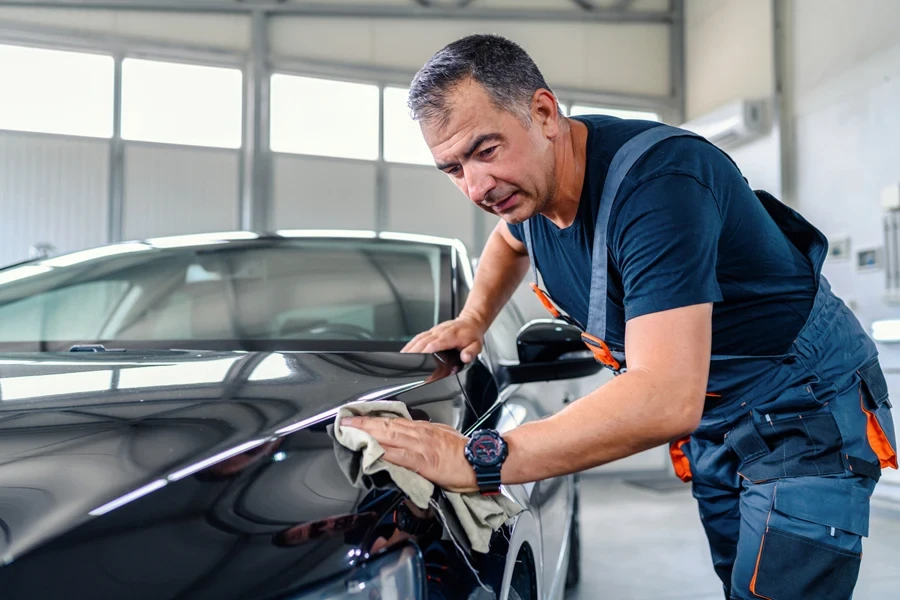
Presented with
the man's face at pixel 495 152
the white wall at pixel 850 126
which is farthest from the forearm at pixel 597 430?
the white wall at pixel 850 126

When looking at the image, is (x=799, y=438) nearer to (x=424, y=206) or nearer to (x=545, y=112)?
(x=545, y=112)

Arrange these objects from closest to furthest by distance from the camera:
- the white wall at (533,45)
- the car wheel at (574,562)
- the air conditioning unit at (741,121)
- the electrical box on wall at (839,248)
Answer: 1. the car wheel at (574,562)
2. the electrical box on wall at (839,248)
3. the air conditioning unit at (741,121)
4. the white wall at (533,45)

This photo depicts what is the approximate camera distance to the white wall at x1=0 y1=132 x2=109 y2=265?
6012 mm

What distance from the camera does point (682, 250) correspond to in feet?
3.03

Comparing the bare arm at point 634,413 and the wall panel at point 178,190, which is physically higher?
the wall panel at point 178,190

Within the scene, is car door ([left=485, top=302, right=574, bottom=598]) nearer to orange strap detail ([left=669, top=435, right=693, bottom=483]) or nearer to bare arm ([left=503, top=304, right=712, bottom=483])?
orange strap detail ([left=669, top=435, right=693, bottom=483])

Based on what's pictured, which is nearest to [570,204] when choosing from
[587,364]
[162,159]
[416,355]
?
[416,355]

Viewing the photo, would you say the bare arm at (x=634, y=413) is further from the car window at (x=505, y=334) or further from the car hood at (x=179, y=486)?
the car window at (x=505, y=334)

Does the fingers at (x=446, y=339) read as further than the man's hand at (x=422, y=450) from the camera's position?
Yes

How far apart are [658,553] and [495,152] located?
8.60 ft

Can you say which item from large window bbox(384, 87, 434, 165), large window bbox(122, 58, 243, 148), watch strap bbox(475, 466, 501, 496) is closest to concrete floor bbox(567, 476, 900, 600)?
watch strap bbox(475, 466, 501, 496)

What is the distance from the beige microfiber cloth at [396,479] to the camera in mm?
780

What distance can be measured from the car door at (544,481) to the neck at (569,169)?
1.29 ft

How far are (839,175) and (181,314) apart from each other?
4999mm
